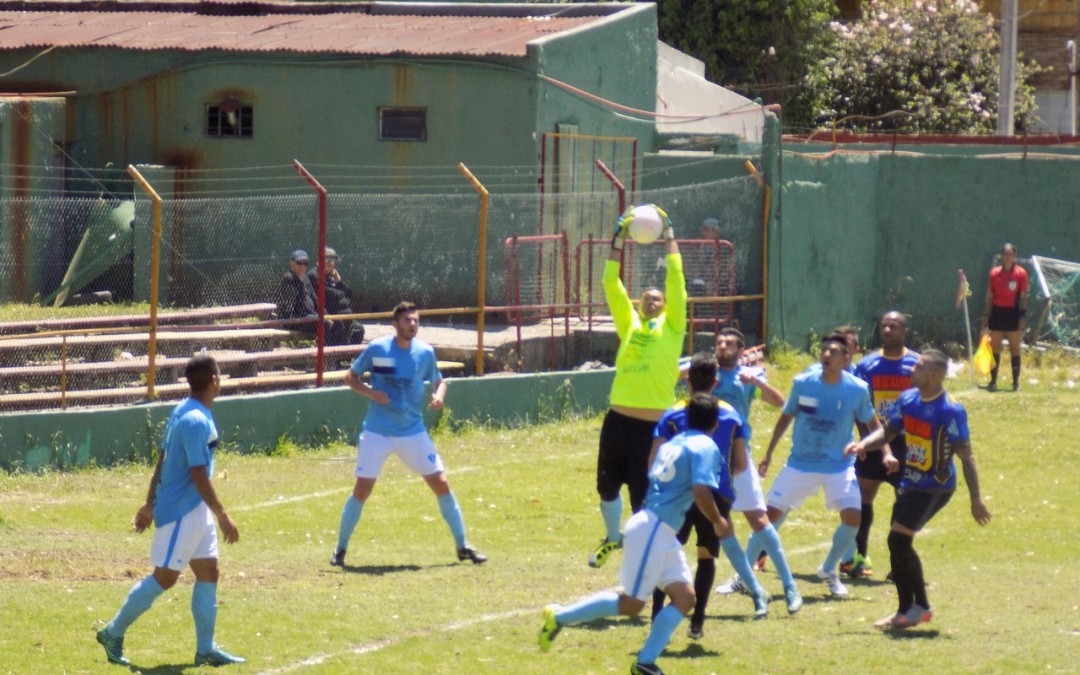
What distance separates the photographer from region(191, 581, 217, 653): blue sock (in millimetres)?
7625

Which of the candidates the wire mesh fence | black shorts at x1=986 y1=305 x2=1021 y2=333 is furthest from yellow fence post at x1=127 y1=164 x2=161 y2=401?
black shorts at x1=986 y1=305 x2=1021 y2=333

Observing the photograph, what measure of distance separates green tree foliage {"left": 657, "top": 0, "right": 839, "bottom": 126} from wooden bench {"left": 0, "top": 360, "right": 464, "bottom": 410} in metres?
18.3

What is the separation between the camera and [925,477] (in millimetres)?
8688

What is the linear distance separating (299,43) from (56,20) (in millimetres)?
4901

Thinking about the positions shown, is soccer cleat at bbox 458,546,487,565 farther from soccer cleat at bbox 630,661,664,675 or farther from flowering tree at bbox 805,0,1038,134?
flowering tree at bbox 805,0,1038,134

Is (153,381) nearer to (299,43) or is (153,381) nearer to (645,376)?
(645,376)

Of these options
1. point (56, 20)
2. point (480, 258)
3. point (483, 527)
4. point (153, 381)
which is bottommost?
point (483, 527)

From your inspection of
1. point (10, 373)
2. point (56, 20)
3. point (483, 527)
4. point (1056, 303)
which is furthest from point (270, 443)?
point (1056, 303)

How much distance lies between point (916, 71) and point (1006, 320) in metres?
13.8

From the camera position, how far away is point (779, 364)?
19.8 meters

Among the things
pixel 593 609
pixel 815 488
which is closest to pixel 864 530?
pixel 815 488

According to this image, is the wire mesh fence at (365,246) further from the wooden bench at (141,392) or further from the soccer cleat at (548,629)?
the soccer cleat at (548,629)

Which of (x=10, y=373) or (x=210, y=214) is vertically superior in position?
(x=210, y=214)

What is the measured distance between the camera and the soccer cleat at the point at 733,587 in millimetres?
9562
